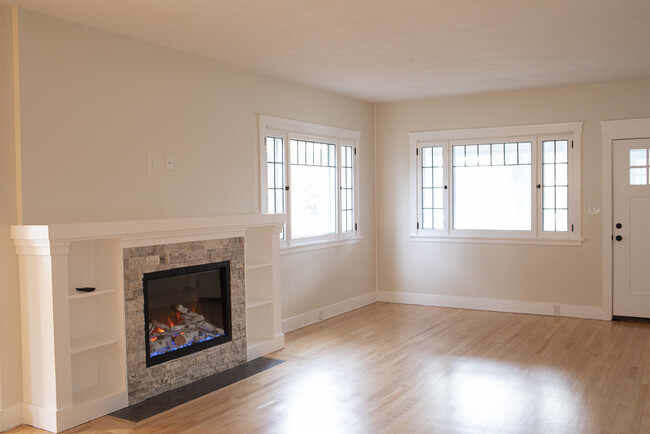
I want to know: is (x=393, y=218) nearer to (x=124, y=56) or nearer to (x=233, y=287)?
(x=233, y=287)

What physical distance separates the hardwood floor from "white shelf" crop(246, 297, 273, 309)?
1.60 feet

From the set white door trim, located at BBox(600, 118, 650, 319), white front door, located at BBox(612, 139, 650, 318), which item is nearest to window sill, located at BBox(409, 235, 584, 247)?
white door trim, located at BBox(600, 118, 650, 319)

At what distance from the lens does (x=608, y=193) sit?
656cm

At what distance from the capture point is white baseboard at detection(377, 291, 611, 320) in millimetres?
6732

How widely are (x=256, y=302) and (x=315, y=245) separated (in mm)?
1522

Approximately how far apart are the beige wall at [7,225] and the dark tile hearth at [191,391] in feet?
2.22

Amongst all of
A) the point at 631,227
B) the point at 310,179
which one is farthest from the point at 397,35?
the point at 631,227

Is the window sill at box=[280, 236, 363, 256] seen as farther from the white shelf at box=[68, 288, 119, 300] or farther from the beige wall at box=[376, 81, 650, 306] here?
the white shelf at box=[68, 288, 119, 300]

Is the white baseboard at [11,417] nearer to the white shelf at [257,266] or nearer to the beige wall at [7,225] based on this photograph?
the beige wall at [7,225]

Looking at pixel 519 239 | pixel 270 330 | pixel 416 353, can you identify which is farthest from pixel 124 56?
pixel 519 239

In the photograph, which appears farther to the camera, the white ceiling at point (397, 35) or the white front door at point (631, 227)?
the white front door at point (631, 227)

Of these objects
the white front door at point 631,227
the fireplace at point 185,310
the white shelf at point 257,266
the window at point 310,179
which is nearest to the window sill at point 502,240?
the white front door at point 631,227

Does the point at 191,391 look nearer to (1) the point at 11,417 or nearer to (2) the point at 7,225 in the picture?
(1) the point at 11,417

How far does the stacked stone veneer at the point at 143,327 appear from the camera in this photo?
4031 millimetres
